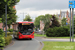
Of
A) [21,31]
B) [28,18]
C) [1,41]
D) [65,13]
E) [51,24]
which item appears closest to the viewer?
[1,41]

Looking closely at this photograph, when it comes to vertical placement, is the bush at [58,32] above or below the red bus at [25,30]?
below

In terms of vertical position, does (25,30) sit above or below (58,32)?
above

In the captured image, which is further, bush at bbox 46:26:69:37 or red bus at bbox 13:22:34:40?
bush at bbox 46:26:69:37

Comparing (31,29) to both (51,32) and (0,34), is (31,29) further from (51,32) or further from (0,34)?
(0,34)

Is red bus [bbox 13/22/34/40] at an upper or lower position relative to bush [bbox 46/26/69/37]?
upper

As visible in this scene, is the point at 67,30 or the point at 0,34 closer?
the point at 0,34

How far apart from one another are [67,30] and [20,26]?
1684 cm

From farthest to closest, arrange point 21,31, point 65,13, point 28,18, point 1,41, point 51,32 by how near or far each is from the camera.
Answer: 1. point 65,13
2. point 28,18
3. point 51,32
4. point 21,31
5. point 1,41

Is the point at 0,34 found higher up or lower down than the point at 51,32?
higher up

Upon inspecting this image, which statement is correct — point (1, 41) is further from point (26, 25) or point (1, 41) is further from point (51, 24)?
point (51, 24)

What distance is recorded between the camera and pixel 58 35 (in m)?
41.8

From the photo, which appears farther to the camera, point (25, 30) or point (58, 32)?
point (58, 32)

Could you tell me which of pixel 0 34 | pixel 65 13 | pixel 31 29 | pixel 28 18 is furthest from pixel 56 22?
pixel 65 13

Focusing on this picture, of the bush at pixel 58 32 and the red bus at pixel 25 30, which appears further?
the bush at pixel 58 32
